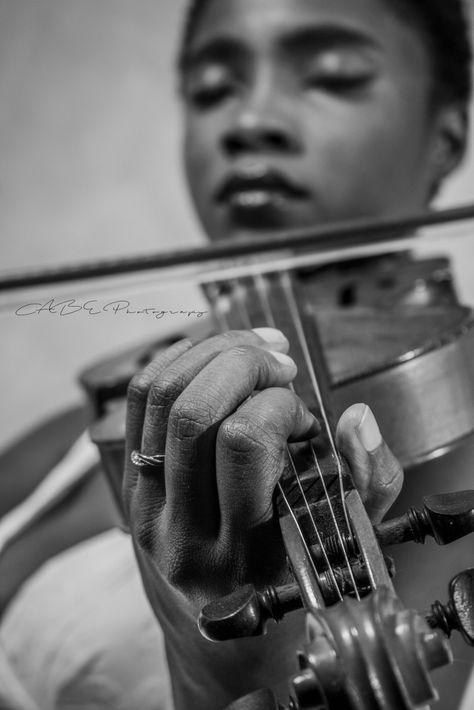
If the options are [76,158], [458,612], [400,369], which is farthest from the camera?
[76,158]

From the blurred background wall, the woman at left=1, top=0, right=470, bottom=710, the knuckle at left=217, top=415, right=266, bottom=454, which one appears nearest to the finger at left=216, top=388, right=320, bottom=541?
the knuckle at left=217, top=415, right=266, bottom=454

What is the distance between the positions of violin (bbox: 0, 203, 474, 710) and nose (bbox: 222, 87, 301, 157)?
0.23 m

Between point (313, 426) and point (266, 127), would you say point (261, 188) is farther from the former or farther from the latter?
point (313, 426)

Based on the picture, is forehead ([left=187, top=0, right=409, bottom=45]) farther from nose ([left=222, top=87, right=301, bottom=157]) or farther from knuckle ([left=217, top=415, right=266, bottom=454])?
knuckle ([left=217, top=415, right=266, bottom=454])

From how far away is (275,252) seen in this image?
53 cm

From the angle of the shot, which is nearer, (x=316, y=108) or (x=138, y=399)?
(x=138, y=399)

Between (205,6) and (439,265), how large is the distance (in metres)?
0.28

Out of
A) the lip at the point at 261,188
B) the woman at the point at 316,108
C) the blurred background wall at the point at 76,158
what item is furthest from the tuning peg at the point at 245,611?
the blurred background wall at the point at 76,158

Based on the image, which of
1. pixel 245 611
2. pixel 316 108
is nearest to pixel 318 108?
pixel 316 108

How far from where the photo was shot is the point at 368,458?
204mm

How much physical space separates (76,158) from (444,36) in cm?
56

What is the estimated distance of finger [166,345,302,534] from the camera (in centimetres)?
20

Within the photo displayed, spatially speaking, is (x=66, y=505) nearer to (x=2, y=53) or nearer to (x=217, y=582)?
(x=217, y=582)

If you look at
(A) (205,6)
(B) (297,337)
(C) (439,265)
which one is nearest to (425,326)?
(B) (297,337)
